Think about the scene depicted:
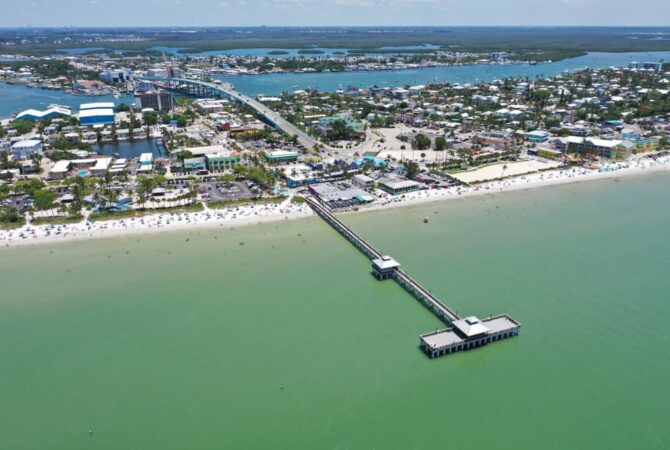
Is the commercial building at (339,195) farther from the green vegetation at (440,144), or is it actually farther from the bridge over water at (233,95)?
the green vegetation at (440,144)

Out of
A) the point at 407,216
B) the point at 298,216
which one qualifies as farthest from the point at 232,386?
the point at 407,216

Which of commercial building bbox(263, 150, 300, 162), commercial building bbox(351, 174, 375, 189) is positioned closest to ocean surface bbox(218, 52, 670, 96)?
commercial building bbox(263, 150, 300, 162)

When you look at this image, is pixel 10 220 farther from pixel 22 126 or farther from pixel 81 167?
pixel 22 126

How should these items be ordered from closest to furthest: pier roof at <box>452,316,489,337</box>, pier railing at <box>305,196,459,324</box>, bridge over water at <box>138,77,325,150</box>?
pier roof at <box>452,316,489,337</box> → pier railing at <box>305,196,459,324</box> → bridge over water at <box>138,77,325,150</box>

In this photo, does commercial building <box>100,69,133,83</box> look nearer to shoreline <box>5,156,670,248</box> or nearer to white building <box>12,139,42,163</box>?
white building <box>12,139,42,163</box>

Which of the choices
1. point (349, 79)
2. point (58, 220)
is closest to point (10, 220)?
point (58, 220)

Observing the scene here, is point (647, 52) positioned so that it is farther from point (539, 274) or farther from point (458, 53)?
point (539, 274)

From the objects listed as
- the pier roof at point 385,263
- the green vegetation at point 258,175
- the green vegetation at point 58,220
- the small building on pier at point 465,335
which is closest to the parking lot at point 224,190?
the green vegetation at point 258,175
